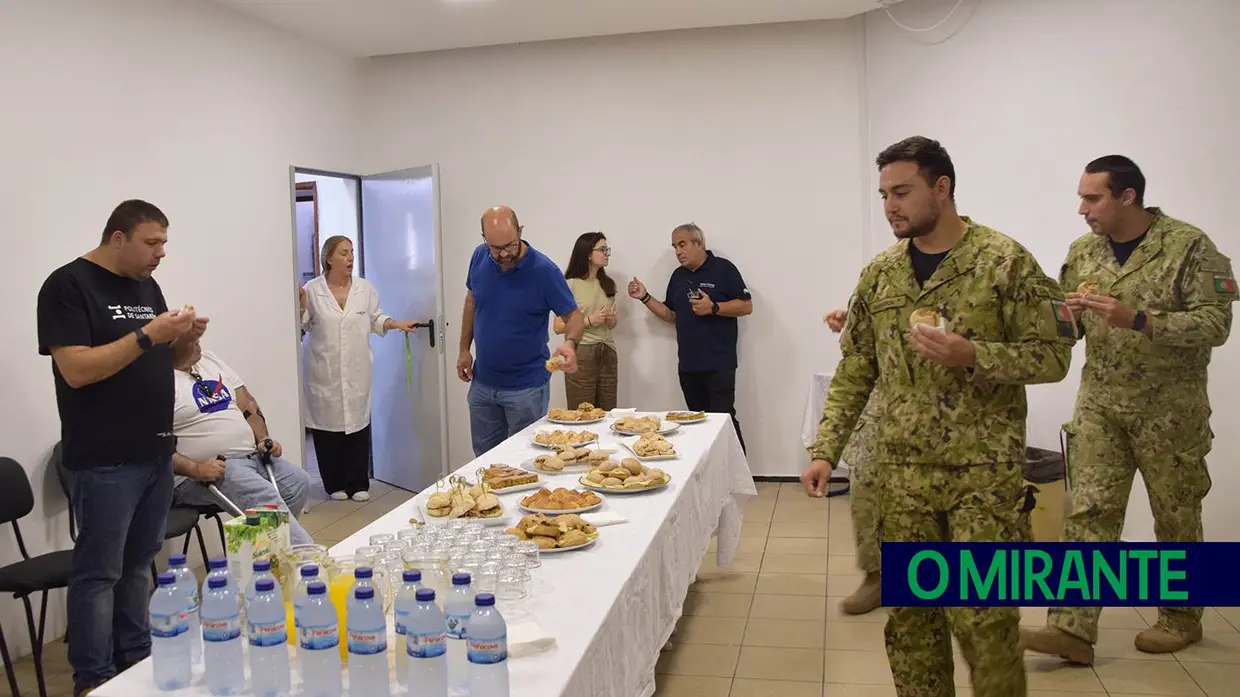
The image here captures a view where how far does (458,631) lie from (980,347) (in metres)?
1.35

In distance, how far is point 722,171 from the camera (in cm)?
644

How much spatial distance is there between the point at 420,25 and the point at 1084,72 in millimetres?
3664

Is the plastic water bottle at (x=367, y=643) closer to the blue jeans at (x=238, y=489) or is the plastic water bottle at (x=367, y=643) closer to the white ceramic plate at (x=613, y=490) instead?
the white ceramic plate at (x=613, y=490)

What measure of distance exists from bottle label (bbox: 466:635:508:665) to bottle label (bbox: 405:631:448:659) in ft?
0.20

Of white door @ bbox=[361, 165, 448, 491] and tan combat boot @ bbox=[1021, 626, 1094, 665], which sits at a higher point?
white door @ bbox=[361, 165, 448, 491]

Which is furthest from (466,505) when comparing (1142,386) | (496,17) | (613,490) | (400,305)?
Result: (400,305)

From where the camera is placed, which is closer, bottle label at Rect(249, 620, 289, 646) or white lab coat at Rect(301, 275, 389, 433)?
bottle label at Rect(249, 620, 289, 646)

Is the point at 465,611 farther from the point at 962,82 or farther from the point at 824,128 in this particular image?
the point at 824,128

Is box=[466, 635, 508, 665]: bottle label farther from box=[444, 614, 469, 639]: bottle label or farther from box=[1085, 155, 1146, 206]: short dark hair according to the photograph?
box=[1085, 155, 1146, 206]: short dark hair

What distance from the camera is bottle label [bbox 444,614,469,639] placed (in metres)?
1.74

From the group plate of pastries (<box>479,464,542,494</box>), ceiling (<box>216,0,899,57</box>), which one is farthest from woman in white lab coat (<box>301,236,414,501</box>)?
plate of pastries (<box>479,464,542,494</box>)

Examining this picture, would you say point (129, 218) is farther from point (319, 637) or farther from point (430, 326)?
point (430, 326)

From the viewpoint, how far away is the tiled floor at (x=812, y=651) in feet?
10.9

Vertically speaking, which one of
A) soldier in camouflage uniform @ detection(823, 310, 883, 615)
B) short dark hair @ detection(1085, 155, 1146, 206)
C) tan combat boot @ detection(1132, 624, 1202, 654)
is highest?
short dark hair @ detection(1085, 155, 1146, 206)
